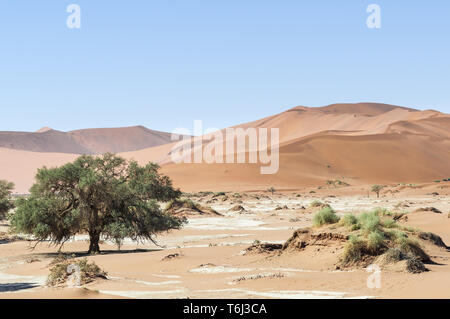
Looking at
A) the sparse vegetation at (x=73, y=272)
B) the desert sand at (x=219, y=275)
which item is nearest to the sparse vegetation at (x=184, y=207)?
the desert sand at (x=219, y=275)

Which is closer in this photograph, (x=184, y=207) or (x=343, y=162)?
(x=184, y=207)

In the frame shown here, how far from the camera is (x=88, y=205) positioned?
781 inches

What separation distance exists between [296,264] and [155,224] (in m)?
7.41

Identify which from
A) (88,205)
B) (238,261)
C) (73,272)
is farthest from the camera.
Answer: (88,205)

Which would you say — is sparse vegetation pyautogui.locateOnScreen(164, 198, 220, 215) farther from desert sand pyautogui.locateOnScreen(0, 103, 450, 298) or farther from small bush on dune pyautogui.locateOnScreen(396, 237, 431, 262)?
small bush on dune pyautogui.locateOnScreen(396, 237, 431, 262)

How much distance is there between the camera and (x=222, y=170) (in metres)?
94.2

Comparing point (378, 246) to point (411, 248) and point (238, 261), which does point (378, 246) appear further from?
point (238, 261)

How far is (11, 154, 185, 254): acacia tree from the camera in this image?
63.8ft

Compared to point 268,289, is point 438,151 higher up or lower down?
higher up

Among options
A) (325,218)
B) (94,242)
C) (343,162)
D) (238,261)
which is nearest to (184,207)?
(94,242)

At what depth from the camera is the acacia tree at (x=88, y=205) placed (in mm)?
19453

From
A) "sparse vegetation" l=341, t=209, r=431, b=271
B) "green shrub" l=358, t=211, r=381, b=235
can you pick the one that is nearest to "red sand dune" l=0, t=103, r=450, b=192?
"green shrub" l=358, t=211, r=381, b=235
